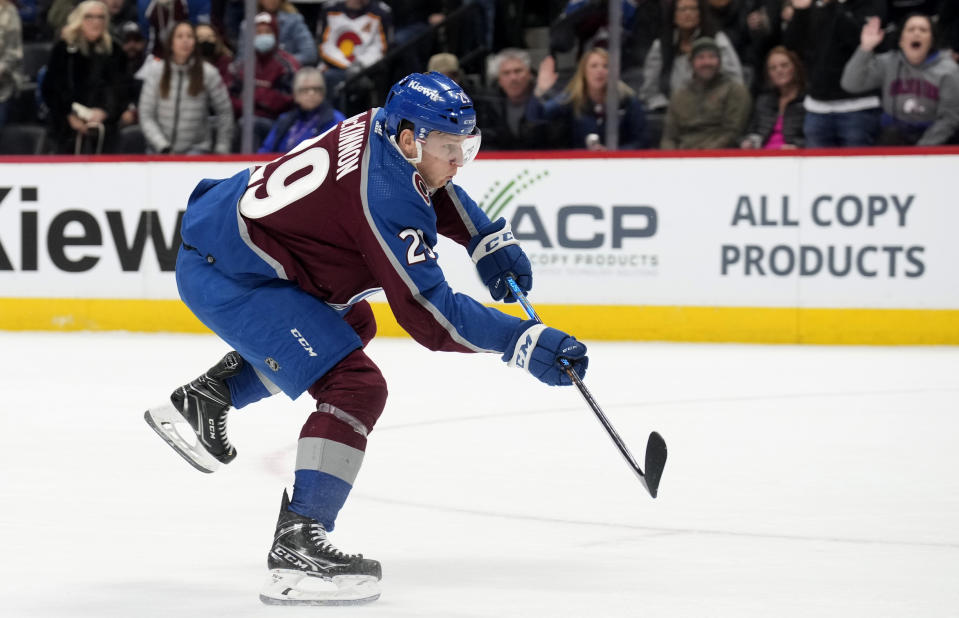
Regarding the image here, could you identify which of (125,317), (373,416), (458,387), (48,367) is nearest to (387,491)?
(373,416)

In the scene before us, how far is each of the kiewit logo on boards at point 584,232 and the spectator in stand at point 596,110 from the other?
346 mm

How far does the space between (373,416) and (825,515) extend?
1.31 meters

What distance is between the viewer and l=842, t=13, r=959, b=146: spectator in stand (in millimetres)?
7840

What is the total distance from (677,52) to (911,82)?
126 centimetres

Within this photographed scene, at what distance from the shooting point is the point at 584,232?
8.22 m

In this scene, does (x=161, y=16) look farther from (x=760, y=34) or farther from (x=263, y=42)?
(x=760, y=34)

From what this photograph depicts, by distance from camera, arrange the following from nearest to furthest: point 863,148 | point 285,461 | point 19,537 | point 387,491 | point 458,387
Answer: point 19,537
point 387,491
point 285,461
point 458,387
point 863,148

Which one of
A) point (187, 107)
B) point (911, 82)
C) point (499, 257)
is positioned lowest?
point (187, 107)

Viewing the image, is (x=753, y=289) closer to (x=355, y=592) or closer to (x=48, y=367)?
(x=48, y=367)

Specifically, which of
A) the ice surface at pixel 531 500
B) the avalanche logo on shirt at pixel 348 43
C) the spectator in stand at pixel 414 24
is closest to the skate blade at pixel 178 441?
the ice surface at pixel 531 500

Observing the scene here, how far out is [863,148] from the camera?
7.90m

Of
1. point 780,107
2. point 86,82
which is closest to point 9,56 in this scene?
point 86,82

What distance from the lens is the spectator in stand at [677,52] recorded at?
818 centimetres

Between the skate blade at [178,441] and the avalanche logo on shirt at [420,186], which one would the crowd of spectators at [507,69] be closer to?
the skate blade at [178,441]
